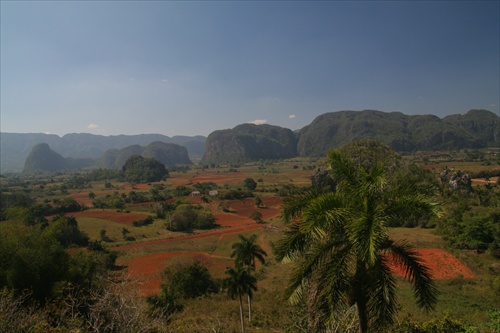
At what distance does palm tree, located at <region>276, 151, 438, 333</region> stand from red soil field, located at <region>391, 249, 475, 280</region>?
56.0ft

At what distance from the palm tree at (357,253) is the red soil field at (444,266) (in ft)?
56.0

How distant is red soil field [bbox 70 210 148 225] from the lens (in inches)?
1858

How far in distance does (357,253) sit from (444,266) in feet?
79.4

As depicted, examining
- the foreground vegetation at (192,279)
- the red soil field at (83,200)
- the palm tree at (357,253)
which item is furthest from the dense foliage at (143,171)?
the palm tree at (357,253)

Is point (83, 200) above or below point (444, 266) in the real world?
below

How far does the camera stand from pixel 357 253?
442cm

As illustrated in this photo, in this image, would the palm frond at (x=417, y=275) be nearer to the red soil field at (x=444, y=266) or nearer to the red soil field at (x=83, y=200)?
the red soil field at (x=444, y=266)

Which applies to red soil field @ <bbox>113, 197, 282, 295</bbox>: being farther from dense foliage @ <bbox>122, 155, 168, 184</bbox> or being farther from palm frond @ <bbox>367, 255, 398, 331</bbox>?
dense foliage @ <bbox>122, 155, 168, 184</bbox>

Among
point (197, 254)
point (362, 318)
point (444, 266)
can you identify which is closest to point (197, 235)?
point (197, 254)

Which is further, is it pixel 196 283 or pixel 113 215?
pixel 113 215

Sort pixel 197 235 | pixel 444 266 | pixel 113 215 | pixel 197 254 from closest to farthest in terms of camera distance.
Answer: pixel 444 266
pixel 197 254
pixel 197 235
pixel 113 215

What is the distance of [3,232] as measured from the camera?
1438 centimetres

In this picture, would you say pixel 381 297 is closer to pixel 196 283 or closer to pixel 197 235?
pixel 196 283

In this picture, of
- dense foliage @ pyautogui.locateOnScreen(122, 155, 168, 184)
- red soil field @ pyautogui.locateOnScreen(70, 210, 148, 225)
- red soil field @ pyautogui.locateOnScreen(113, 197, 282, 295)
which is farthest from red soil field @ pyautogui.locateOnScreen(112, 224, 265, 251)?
dense foliage @ pyautogui.locateOnScreen(122, 155, 168, 184)
